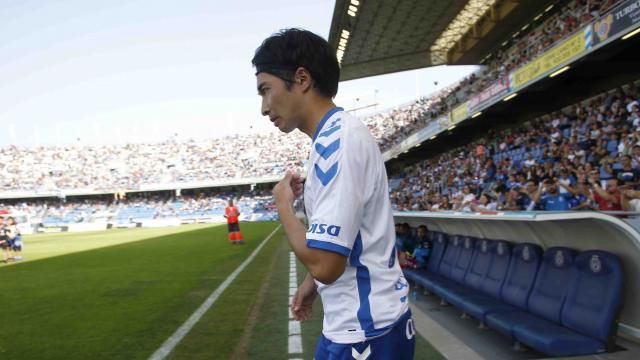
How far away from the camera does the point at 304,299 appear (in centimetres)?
207

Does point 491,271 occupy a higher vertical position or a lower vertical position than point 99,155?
lower

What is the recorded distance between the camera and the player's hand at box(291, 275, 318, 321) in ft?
6.66

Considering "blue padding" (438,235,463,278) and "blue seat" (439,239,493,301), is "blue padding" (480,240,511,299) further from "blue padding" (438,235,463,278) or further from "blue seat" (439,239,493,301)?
"blue padding" (438,235,463,278)

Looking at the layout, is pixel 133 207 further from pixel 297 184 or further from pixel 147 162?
pixel 297 184

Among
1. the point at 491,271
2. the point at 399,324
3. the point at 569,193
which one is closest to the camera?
the point at 399,324

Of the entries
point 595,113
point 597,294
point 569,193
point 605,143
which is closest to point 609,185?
point 569,193

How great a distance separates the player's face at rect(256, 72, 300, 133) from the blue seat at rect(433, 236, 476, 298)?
6.60 metres

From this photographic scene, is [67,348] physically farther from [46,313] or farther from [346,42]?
[346,42]

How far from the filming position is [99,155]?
80562mm

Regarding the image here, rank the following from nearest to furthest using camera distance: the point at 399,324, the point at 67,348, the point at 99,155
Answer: the point at 399,324 < the point at 67,348 < the point at 99,155

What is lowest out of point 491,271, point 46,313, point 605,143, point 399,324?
point 46,313

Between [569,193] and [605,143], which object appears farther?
[605,143]

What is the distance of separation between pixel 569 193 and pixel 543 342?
4.88m

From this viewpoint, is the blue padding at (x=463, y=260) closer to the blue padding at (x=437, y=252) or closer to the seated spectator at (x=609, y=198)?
the blue padding at (x=437, y=252)
